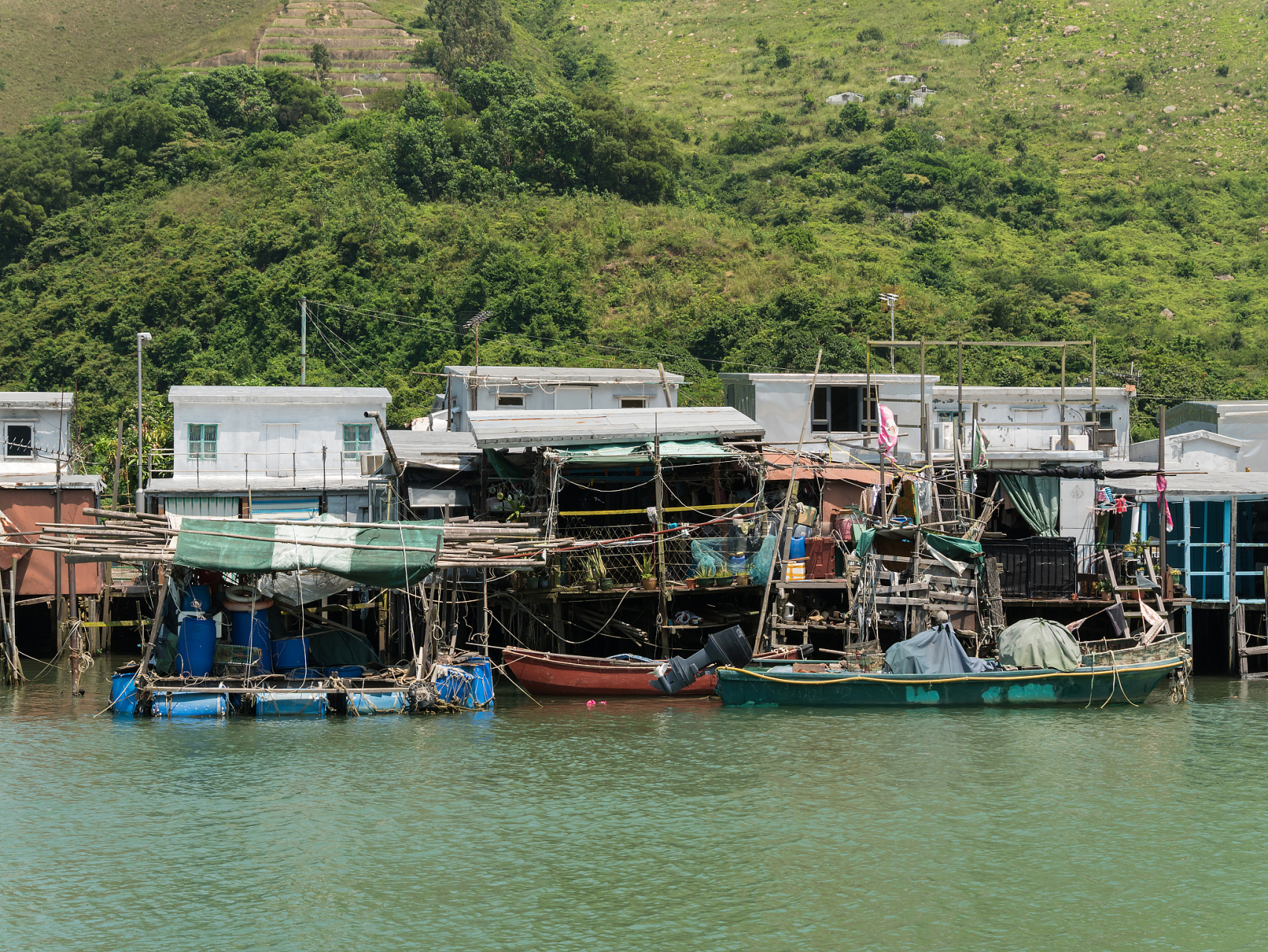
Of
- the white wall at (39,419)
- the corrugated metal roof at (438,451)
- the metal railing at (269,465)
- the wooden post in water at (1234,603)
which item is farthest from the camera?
the white wall at (39,419)

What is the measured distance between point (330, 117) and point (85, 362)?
119 ft

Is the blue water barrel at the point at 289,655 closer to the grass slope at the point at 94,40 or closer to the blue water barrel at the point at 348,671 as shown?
the blue water barrel at the point at 348,671

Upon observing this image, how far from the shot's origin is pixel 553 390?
4231 cm

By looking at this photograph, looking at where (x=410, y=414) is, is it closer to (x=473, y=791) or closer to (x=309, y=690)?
(x=309, y=690)

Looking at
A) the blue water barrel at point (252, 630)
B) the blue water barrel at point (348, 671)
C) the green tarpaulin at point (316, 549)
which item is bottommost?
the blue water barrel at point (348, 671)

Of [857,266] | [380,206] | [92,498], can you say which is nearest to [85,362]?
[380,206]

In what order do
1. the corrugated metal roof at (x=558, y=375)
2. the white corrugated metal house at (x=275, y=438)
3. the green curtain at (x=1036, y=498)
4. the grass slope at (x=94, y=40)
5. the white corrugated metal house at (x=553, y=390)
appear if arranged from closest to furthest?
the green curtain at (x=1036, y=498) → the white corrugated metal house at (x=553, y=390) → the corrugated metal roof at (x=558, y=375) → the white corrugated metal house at (x=275, y=438) → the grass slope at (x=94, y=40)

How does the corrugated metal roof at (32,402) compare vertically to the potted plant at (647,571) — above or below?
above

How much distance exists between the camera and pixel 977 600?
31328 mm

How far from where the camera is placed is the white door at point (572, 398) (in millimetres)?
42406

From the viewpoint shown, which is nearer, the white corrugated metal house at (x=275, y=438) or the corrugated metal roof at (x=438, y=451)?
the corrugated metal roof at (x=438, y=451)

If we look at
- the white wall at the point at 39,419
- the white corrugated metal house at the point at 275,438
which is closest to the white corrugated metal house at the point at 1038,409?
the white corrugated metal house at the point at 275,438

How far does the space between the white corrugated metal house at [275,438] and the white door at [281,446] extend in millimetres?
25

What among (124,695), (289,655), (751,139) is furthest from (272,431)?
(751,139)
